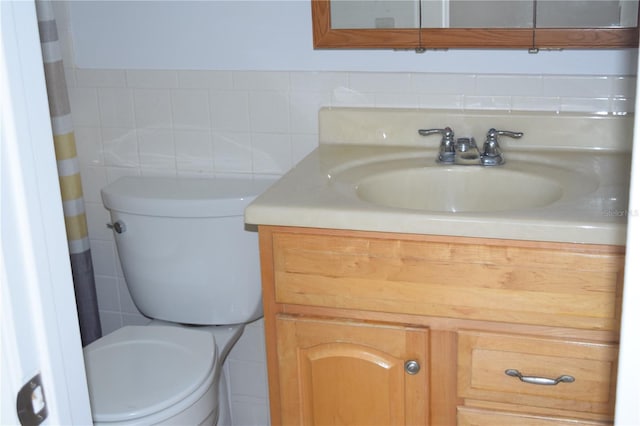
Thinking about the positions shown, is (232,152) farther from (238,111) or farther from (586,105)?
(586,105)

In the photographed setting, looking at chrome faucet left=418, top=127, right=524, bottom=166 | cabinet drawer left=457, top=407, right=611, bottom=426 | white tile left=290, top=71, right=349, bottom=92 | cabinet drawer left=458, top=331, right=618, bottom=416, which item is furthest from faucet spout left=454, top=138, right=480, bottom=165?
cabinet drawer left=457, top=407, right=611, bottom=426

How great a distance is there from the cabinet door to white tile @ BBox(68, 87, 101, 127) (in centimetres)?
88

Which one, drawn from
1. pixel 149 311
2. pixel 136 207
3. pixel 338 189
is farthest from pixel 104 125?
pixel 338 189

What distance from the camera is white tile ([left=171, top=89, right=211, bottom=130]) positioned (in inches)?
76.5

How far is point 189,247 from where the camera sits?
1.84m

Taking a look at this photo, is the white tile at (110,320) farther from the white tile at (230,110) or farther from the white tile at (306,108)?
the white tile at (306,108)

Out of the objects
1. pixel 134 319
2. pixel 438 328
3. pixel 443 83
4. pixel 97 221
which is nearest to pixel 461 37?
pixel 443 83

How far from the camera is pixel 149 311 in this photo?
196 cm

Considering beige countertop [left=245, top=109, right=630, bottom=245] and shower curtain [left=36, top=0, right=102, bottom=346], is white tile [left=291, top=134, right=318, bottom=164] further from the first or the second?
shower curtain [left=36, top=0, right=102, bottom=346]

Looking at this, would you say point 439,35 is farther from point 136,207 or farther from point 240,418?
point 240,418

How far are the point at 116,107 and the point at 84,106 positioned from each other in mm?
97

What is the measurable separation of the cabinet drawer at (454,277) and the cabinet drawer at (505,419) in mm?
186

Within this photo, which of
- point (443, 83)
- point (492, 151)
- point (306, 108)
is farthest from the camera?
point (306, 108)

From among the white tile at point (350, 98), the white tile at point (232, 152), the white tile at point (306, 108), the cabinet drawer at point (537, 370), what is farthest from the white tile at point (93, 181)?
the cabinet drawer at point (537, 370)
